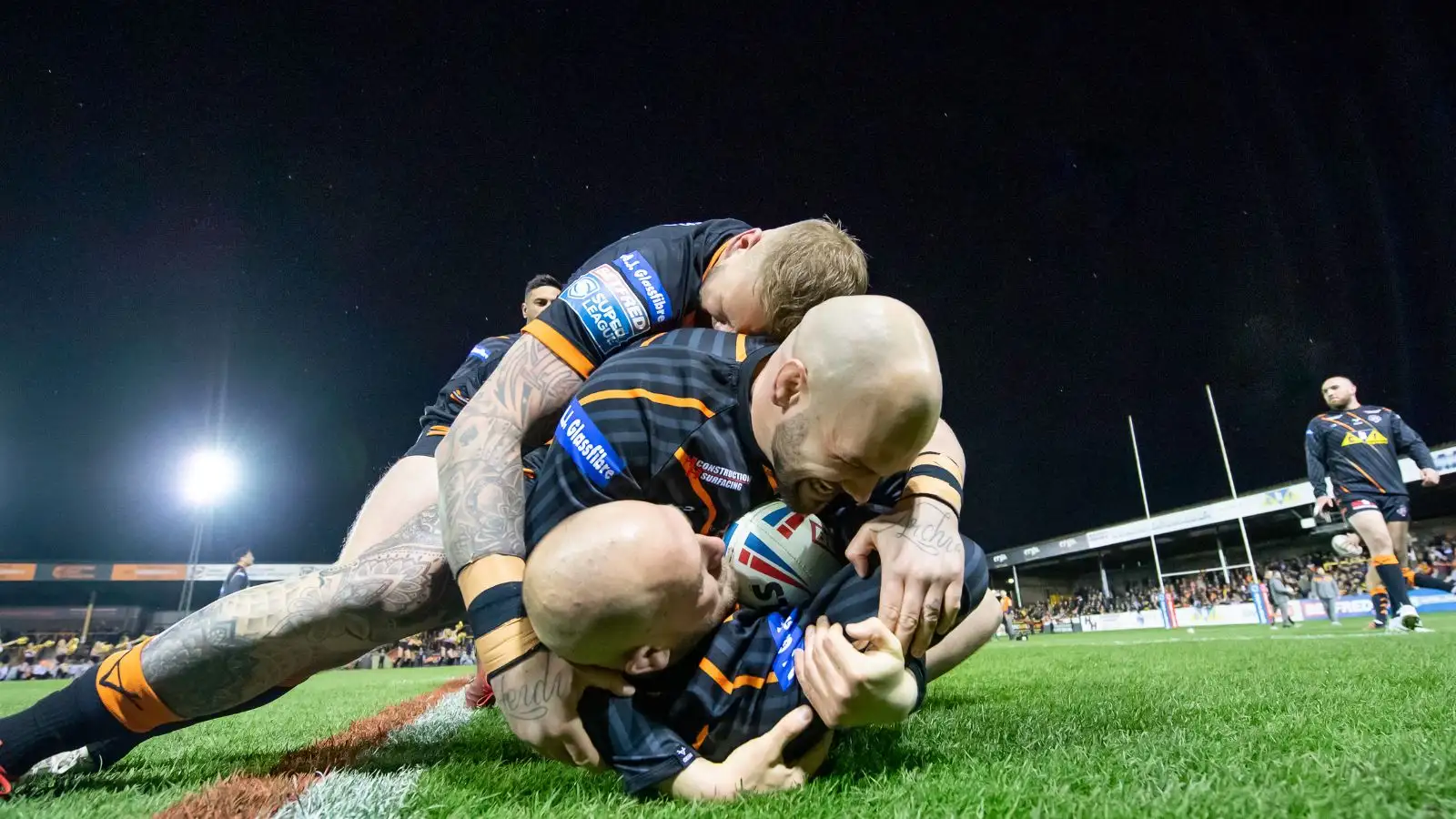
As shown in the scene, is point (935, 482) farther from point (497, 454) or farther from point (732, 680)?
point (497, 454)

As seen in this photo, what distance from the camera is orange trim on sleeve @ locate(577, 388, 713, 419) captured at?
1725mm

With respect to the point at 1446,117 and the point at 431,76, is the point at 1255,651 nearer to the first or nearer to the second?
the point at 1446,117

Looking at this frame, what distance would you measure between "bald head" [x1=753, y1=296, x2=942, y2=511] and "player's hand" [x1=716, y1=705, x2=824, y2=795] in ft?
1.71

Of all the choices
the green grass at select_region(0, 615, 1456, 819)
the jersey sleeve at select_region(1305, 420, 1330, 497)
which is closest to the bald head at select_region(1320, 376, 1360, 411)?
the jersey sleeve at select_region(1305, 420, 1330, 497)

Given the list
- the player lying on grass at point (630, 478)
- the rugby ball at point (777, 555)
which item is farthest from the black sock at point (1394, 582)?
the rugby ball at point (777, 555)

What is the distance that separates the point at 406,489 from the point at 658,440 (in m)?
1.56

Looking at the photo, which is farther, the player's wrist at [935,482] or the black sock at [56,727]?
the black sock at [56,727]

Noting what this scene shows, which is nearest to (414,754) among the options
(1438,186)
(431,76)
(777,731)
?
(777,731)

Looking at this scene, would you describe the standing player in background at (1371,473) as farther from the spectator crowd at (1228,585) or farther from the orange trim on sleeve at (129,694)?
the spectator crowd at (1228,585)

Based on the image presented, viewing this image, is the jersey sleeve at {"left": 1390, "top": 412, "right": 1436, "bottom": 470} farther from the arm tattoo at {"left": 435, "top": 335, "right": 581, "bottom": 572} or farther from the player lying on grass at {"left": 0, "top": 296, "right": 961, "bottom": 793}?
the arm tattoo at {"left": 435, "top": 335, "right": 581, "bottom": 572}

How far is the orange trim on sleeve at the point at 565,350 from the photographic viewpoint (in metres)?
1.98

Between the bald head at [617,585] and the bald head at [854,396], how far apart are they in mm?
338

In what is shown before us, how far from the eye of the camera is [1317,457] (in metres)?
7.76

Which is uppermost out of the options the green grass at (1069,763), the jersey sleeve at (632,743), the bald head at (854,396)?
the bald head at (854,396)
